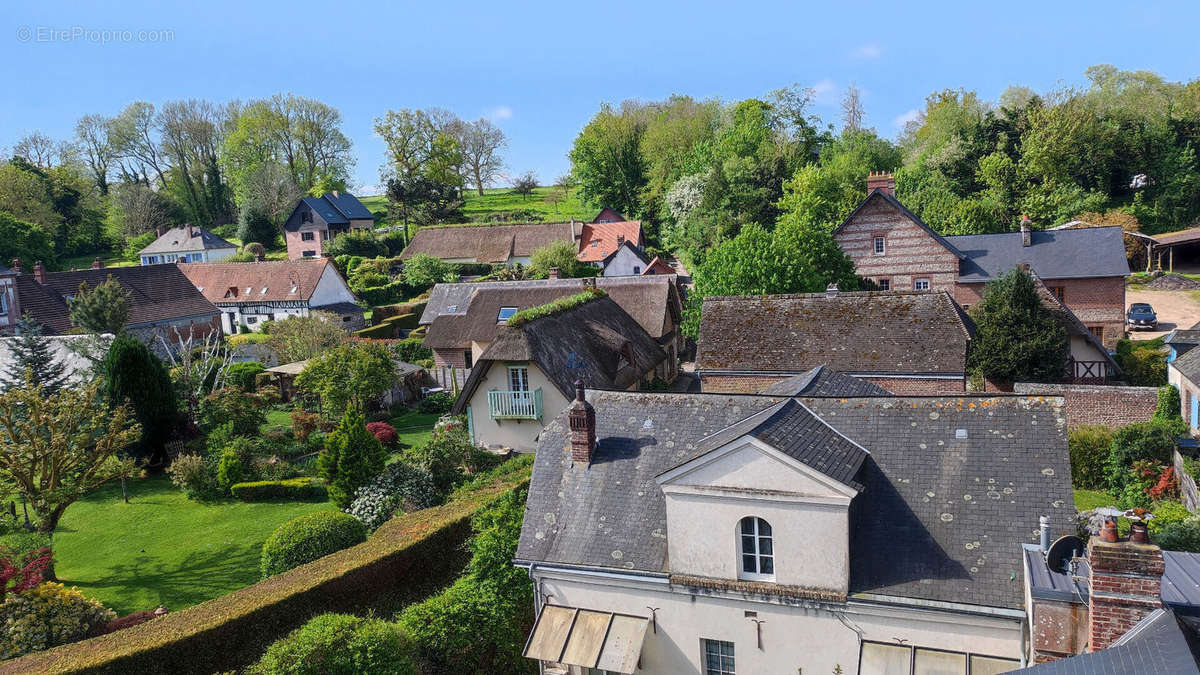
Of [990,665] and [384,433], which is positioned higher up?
[384,433]

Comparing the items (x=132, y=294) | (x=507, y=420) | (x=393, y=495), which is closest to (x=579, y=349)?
(x=507, y=420)

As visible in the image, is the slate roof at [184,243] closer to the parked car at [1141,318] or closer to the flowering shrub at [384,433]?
the flowering shrub at [384,433]

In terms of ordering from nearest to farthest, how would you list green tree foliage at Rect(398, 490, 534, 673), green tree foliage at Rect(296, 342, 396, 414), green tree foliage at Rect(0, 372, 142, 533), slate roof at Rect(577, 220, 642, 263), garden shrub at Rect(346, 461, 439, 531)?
green tree foliage at Rect(398, 490, 534, 673) < green tree foliage at Rect(0, 372, 142, 533) < garden shrub at Rect(346, 461, 439, 531) < green tree foliage at Rect(296, 342, 396, 414) < slate roof at Rect(577, 220, 642, 263)

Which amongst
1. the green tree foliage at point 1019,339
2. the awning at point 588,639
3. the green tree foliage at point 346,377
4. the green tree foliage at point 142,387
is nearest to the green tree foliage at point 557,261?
the green tree foliage at point 346,377

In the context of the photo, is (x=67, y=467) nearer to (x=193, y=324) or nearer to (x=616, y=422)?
(x=616, y=422)

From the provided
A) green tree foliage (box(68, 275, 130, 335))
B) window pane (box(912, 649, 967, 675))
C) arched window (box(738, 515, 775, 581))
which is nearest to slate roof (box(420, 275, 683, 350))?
green tree foliage (box(68, 275, 130, 335))

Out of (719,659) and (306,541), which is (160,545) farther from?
(719,659)

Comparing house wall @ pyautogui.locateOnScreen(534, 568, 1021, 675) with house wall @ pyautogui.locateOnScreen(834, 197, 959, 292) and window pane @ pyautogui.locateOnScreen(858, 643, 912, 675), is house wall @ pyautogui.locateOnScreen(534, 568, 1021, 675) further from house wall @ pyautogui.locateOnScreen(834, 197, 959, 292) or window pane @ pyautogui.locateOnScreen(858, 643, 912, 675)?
house wall @ pyautogui.locateOnScreen(834, 197, 959, 292)
